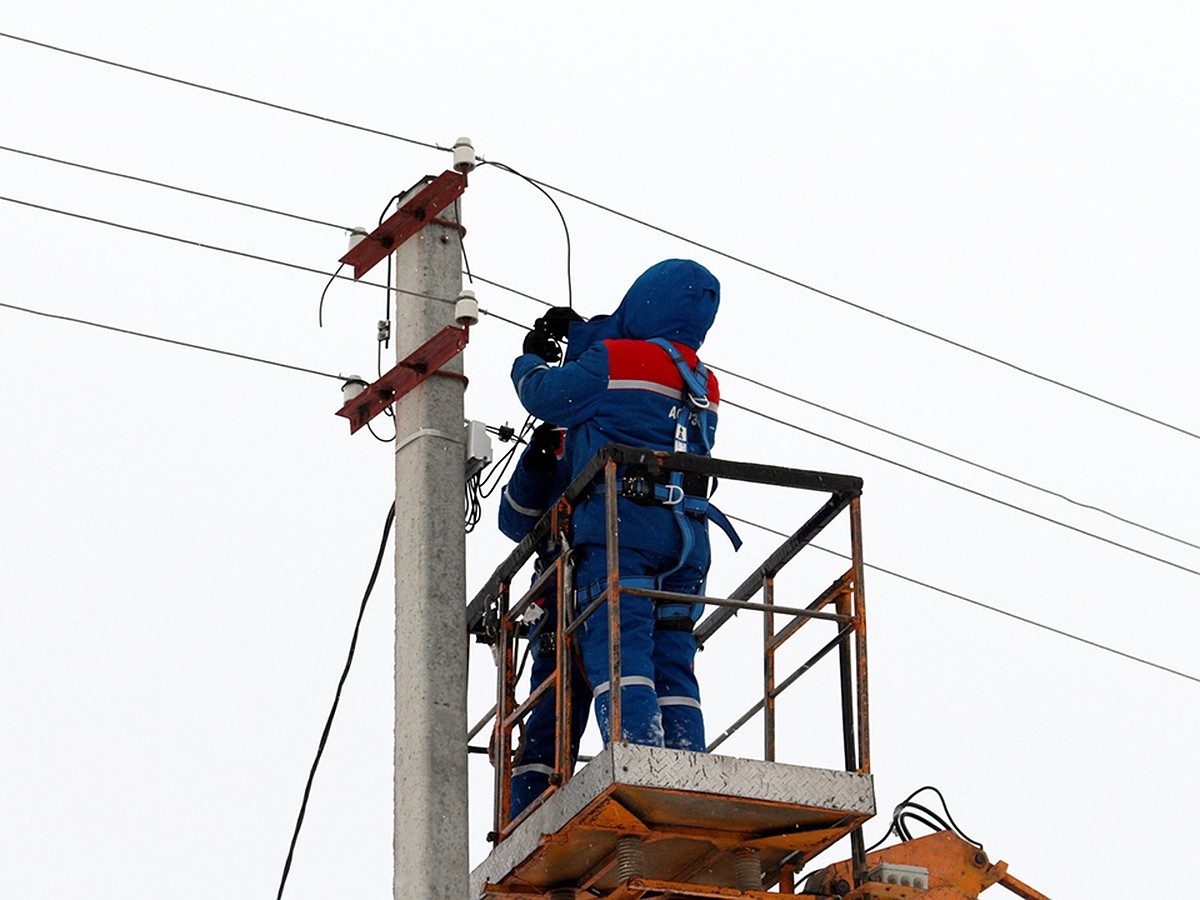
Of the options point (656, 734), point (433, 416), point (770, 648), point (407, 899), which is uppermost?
point (433, 416)

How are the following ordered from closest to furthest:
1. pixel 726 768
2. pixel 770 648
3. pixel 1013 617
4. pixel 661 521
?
pixel 726 768
pixel 661 521
pixel 770 648
pixel 1013 617

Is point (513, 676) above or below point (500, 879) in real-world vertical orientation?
above

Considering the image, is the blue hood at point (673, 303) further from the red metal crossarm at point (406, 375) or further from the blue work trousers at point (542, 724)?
the blue work trousers at point (542, 724)

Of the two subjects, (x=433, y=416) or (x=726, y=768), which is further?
(x=433, y=416)

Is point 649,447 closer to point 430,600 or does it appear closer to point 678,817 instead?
point 430,600

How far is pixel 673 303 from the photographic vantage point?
11.3m

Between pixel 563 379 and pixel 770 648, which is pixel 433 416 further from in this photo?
pixel 770 648

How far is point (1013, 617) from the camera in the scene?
523 inches

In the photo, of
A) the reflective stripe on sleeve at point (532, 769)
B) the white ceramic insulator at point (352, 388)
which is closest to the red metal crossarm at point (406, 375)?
the white ceramic insulator at point (352, 388)

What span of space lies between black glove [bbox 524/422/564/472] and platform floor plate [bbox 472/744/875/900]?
1.88m

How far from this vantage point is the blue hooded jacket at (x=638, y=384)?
35.4ft

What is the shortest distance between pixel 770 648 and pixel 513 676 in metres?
1.28

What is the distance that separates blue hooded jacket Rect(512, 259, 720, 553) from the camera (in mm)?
10789

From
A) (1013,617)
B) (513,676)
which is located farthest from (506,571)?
(1013,617)
